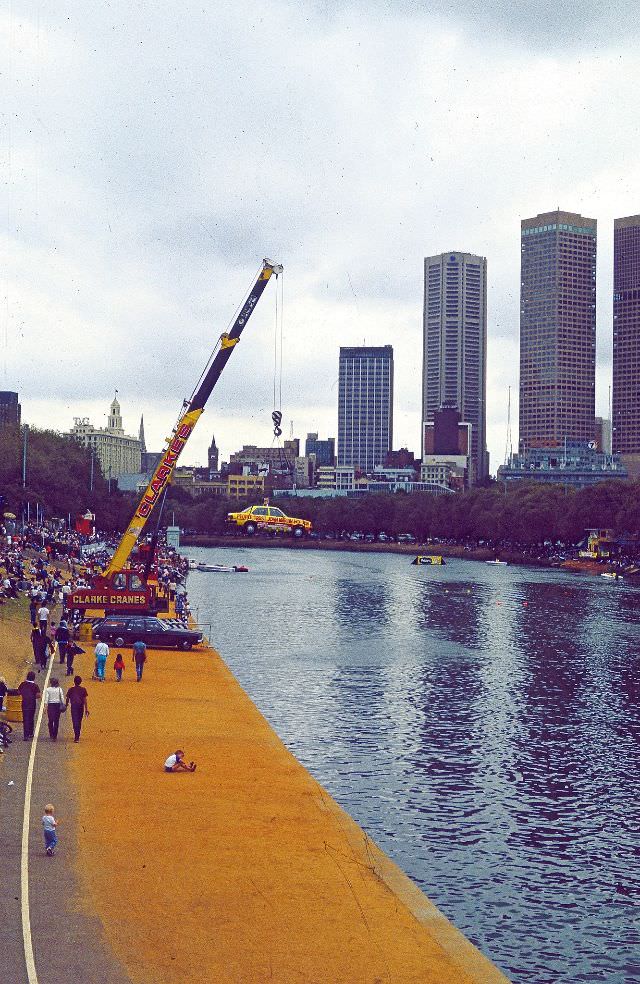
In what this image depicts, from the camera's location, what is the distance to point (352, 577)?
162 m

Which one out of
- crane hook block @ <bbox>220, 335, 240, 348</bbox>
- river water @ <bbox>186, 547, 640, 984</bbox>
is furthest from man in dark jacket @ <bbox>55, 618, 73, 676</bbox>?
crane hook block @ <bbox>220, 335, 240, 348</bbox>

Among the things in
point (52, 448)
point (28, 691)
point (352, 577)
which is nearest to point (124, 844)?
point (28, 691)

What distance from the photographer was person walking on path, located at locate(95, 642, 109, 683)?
→ 53000 millimetres

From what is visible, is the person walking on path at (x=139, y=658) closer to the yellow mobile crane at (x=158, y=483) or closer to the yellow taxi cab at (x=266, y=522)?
the yellow mobile crane at (x=158, y=483)

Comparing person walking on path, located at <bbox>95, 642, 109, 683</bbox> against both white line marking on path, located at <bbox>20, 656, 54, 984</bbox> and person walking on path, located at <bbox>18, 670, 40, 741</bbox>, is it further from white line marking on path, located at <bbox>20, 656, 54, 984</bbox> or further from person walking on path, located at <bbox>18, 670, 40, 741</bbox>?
white line marking on path, located at <bbox>20, 656, 54, 984</bbox>

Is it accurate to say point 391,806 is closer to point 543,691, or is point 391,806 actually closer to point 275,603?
point 543,691

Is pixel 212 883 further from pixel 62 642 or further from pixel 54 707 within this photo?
pixel 62 642

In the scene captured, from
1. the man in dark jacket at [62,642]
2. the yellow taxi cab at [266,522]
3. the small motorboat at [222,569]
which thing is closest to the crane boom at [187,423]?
the man in dark jacket at [62,642]

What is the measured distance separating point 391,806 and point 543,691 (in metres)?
27.0

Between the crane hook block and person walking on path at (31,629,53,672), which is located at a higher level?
the crane hook block

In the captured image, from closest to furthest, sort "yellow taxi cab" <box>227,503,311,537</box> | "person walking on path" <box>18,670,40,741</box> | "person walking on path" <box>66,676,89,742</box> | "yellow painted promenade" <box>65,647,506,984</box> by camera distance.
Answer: "yellow painted promenade" <box>65,647,506,984</box>
"person walking on path" <box>18,670,40,741</box>
"person walking on path" <box>66,676,89,742</box>
"yellow taxi cab" <box>227,503,311,537</box>

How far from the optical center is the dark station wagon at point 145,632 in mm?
66812

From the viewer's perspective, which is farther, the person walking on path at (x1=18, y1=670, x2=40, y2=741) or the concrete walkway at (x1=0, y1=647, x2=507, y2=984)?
the person walking on path at (x1=18, y1=670, x2=40, y2=741)

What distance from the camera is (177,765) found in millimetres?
36625
